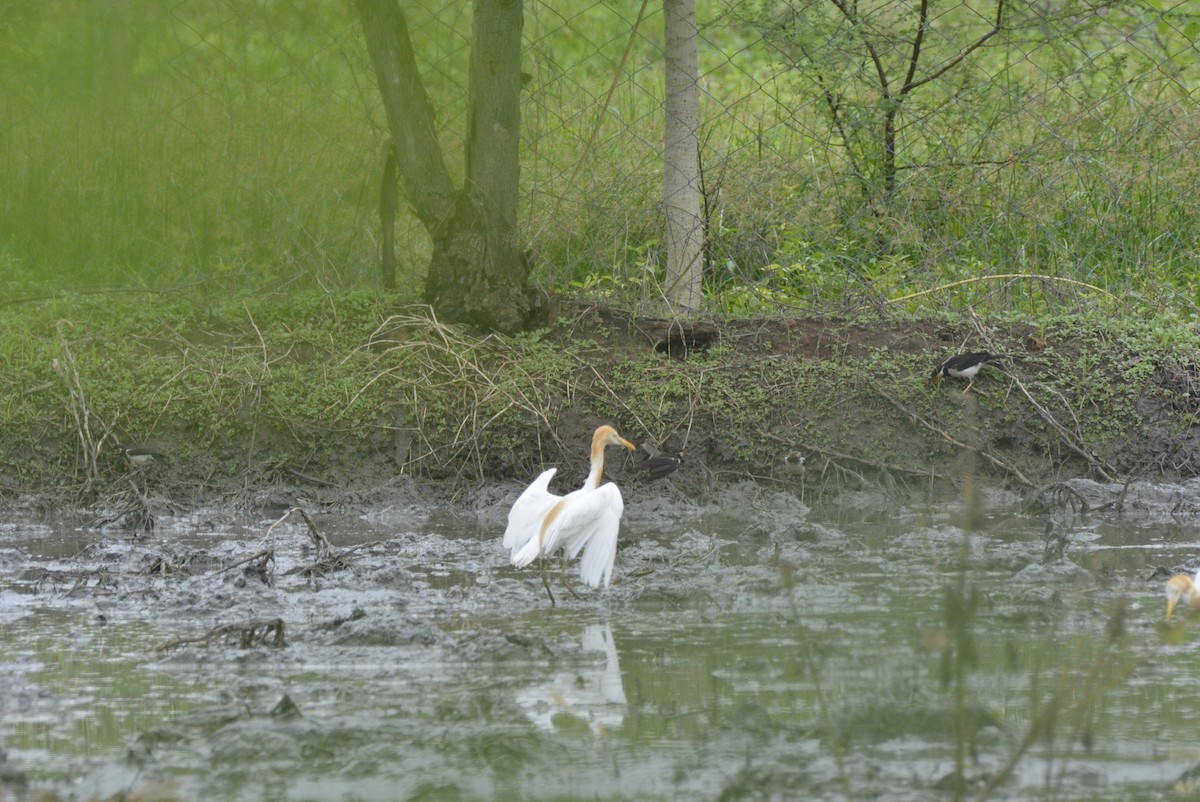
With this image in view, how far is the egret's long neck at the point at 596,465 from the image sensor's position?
6.25m

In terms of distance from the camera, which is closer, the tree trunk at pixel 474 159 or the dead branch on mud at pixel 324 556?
the dead branch on mud at pixel 324 556

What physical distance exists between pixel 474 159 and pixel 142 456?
2.49 m

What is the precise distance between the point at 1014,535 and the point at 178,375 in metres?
4.60

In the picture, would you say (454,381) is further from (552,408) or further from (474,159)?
(474,159)

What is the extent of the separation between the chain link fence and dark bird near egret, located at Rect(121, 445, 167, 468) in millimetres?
1346

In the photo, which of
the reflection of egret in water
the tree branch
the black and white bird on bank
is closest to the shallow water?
the reflection of egret in water

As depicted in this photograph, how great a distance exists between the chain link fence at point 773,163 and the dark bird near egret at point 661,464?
1306 millimetres

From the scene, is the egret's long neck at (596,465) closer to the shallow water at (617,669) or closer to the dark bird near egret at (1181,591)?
the shallow water at (617,669)

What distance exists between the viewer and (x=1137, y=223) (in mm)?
9812

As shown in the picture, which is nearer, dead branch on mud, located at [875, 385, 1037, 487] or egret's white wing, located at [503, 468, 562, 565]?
egret's white wing, located at [503, 468, 562, 565]

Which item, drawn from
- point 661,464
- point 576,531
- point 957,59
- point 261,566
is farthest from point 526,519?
point 957,59

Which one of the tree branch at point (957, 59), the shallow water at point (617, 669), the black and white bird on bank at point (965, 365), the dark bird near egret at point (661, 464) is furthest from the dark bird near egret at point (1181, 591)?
the tree branch at point (957, 59)

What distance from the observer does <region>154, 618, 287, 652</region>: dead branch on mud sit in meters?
4.47

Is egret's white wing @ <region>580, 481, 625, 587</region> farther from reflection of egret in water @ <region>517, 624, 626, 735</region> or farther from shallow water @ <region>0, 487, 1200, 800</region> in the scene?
reflection of egret in water @ <region>517, 624, 626, 735</region>
